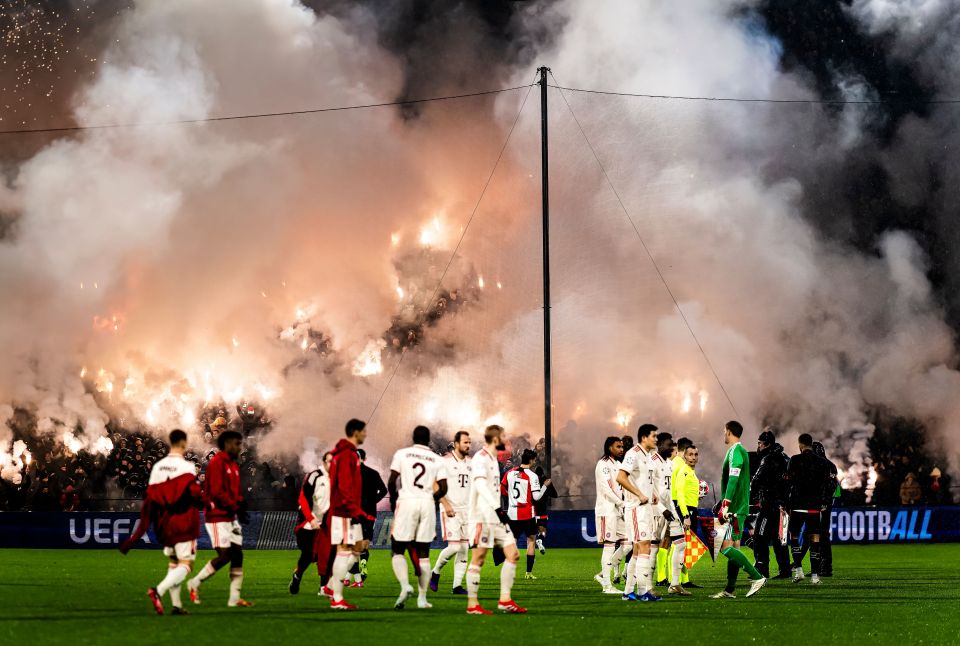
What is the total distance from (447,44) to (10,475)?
29.1 metres

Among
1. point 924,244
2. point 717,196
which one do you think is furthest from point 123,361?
point 924,244

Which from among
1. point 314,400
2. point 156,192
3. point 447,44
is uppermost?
point 447,44

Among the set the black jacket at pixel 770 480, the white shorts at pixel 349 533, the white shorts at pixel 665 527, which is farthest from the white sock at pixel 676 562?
the white shorts at pixel 349 533

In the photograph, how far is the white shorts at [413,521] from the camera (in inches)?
578

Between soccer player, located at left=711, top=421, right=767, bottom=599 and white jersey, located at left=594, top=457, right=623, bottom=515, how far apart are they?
149 centimetres

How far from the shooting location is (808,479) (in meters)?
20.1

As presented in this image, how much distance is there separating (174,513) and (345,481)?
6.45 feet

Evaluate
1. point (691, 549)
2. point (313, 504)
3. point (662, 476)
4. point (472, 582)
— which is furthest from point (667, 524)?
point (313, 504)

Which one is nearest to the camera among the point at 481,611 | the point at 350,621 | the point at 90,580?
the point at 350,621

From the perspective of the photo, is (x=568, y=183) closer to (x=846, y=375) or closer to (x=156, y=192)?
(x=846, y=375)

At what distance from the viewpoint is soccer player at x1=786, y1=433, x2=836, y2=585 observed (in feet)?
65.7

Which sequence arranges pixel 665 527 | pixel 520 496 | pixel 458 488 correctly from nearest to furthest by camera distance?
pixel 665 527 → pixel 458 488 → pixel 520 496

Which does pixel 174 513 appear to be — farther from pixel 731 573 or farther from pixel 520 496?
pixel 731 573

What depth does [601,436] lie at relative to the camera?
171 feet
